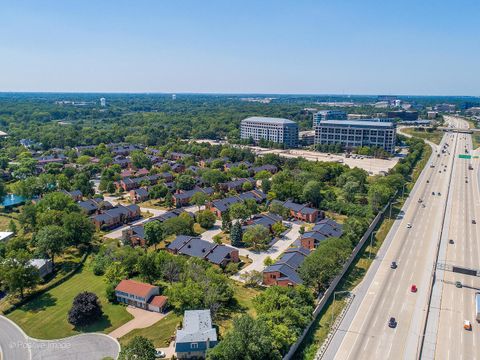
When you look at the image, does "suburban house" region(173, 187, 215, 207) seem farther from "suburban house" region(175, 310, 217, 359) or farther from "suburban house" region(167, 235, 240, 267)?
"suburban house" region(175, 310, 217, 359)

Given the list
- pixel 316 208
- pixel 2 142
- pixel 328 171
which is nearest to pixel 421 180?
pixel 328 171

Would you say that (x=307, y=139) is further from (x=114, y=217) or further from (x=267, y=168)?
(x=114, y=217)

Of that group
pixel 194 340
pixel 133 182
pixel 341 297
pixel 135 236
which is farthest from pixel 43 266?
pixel 133 182

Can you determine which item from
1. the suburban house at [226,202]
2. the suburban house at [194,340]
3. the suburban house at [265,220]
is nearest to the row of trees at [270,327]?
the suburban house at [194,340]

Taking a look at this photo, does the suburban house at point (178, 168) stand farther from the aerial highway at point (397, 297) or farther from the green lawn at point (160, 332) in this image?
the green lawn at point (160, 332)

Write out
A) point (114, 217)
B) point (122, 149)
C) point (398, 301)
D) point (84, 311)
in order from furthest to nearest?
point (122, 149) → point (114, 217) → point (398, 301) → point (84, 311)

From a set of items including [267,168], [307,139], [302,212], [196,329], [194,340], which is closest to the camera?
[194,340]
